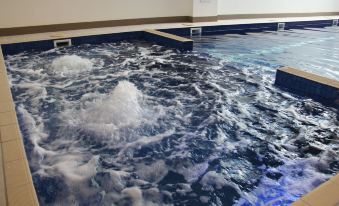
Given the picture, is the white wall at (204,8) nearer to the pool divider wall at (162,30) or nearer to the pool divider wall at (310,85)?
the pool divider wall at (162,30)

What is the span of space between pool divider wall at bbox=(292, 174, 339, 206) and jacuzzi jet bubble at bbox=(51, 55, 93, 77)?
3425 mm

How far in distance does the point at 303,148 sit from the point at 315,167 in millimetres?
252

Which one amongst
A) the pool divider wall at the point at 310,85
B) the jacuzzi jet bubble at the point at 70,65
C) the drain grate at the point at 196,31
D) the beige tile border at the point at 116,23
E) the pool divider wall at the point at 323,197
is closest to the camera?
the pool divider wall at the point at 323,197

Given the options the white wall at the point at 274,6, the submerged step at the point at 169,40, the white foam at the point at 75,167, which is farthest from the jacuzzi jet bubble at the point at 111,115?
the white wall at the point at 274,6

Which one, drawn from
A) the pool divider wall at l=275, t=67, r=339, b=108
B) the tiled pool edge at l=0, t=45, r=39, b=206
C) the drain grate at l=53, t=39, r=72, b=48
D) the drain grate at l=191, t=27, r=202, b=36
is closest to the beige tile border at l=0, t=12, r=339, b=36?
the drain grate at l=191, t=27, r=202, b=36

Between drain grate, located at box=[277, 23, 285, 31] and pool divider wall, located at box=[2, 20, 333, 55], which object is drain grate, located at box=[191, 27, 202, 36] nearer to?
pool divider wall, located at box=[2, 20, 333, 55]

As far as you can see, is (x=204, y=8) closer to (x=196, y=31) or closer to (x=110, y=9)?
(x=196, y=31)

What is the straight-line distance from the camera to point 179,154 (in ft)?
7.21

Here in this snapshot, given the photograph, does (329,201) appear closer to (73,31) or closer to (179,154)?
(179,154)

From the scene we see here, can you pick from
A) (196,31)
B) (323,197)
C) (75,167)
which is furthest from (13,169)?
(196,31)

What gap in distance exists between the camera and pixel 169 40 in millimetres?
5609

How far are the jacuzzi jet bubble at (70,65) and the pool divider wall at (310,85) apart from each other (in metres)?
2.71

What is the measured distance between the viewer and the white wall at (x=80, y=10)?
5395 millimetres

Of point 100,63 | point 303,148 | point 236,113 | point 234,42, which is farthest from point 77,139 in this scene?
point 234,42
